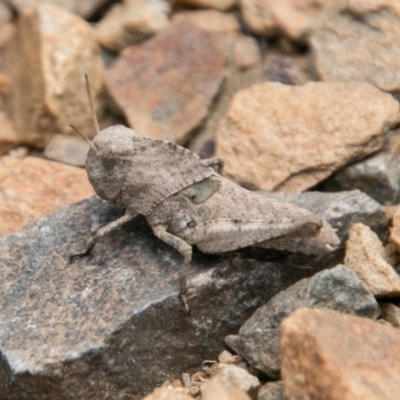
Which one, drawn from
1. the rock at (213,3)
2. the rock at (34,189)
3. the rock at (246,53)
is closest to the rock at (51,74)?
the rock at (34,189)

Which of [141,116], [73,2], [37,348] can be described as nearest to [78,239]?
[37,348]

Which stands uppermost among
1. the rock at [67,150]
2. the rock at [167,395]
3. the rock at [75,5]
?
the rock at [167,395]

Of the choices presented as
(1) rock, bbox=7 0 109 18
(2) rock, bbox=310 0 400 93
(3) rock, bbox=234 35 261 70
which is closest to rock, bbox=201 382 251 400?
(2) rock, bbox=310 0 400 93

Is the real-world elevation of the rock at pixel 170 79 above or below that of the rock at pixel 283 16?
below

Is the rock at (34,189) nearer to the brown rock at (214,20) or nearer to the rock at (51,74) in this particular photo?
the rock at (51,74)

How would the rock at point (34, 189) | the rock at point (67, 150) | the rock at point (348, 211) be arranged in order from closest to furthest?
the rock at point (348, 211) → the rock at point (34, 189) → the rock at point (67, 150)

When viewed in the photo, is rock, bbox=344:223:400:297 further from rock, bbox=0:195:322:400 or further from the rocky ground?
rock, bbox=0:195:322:400

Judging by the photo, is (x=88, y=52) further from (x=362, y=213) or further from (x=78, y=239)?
(x=362, y=213)
